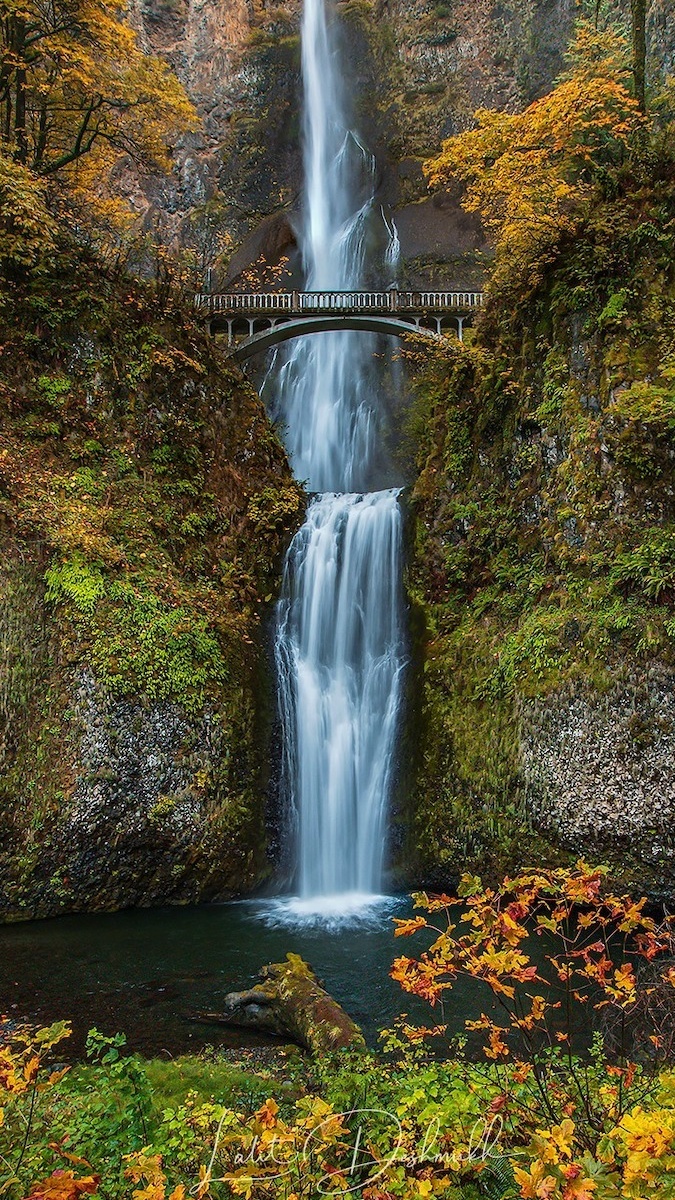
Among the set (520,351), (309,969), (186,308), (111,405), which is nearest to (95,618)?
(111,405)

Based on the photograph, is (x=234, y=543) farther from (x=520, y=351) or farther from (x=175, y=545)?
(x=520, y=351)

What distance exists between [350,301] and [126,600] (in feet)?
45.6

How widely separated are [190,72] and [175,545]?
28668mm

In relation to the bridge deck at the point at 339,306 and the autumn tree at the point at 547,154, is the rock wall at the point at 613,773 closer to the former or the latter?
the autumn tree at the point at 547,154

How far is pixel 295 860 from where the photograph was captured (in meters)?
9.98

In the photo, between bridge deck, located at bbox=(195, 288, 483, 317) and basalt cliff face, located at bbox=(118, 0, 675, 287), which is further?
basalt cliff face, located at bbox=(118, 0, 675, 287)

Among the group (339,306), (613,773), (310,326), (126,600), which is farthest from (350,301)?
(613,773)

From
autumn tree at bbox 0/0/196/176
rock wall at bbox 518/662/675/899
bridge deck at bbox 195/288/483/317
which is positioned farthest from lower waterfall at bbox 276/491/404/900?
autumn tree at bbox 0/0/196/176

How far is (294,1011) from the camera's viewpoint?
5.86 metres

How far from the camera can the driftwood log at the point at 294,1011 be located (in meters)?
5.39

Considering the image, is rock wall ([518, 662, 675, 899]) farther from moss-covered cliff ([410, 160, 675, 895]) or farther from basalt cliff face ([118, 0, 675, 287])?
basalt cliff face ([118, 0, 675, 287])

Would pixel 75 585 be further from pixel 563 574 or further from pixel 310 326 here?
pixel 310 326

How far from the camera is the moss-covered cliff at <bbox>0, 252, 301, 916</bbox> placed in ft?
28.1

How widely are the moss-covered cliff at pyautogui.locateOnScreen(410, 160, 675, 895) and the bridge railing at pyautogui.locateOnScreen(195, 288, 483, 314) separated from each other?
667 cm
